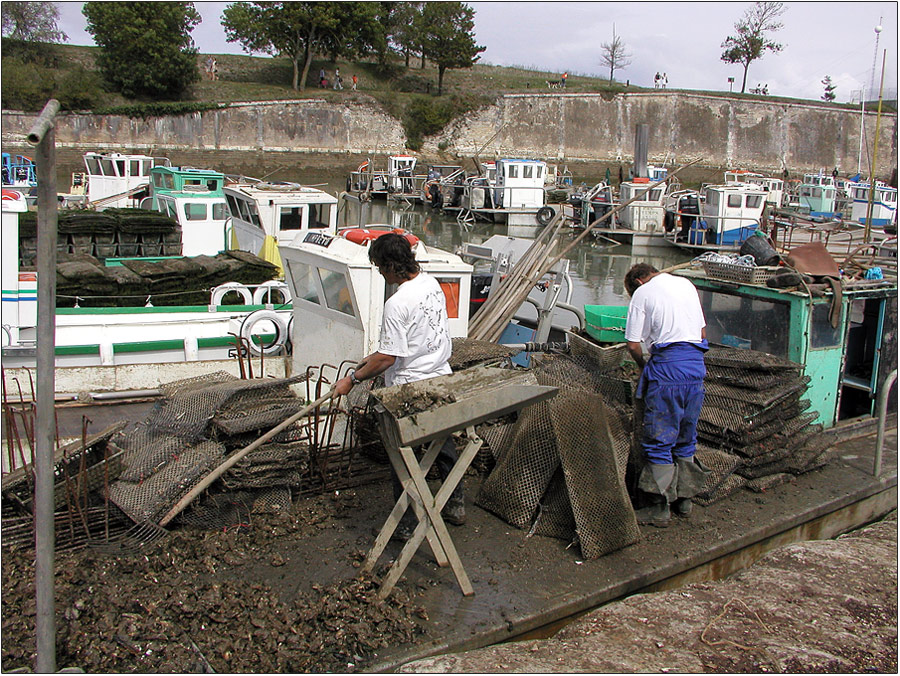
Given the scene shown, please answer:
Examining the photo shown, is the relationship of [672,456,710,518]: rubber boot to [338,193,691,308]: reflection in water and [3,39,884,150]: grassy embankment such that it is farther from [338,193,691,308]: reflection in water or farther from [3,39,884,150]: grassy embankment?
[3,39,884,150]: grassy embankment

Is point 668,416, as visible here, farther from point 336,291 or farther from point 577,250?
point 577,250

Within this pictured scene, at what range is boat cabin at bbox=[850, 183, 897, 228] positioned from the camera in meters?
32.3

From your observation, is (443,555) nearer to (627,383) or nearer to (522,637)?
(522,637)

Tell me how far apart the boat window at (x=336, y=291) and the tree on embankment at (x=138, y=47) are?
50.0 metres

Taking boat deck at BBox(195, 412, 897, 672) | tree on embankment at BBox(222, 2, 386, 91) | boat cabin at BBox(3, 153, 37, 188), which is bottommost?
boat deck at BBox(195, 412, 897, 672)

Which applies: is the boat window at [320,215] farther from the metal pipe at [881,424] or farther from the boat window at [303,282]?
the metal pipe at [881,424]

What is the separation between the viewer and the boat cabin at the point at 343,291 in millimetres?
5789

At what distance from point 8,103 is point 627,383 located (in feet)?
158

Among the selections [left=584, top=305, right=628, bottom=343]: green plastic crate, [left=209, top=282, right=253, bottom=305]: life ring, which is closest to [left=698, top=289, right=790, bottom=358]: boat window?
[left=584, top=305, right=628, bottom=343]: green plastic crate

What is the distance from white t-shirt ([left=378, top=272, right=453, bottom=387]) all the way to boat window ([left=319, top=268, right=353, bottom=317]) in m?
1.70

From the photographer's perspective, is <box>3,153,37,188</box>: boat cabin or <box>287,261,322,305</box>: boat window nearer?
<box>287,261,322,305</box>: boat window

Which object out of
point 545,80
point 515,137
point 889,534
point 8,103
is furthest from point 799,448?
point 545,80

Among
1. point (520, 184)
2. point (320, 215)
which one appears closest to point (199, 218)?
point (320, 215)

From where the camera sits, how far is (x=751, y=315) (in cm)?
629
